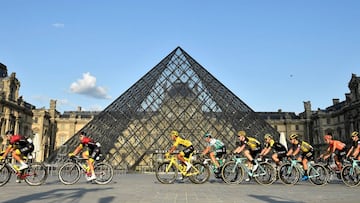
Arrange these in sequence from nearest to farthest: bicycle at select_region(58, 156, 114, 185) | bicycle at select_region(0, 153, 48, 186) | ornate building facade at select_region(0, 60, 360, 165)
A: bicycle at select_region(0, 153, 48, 186)
bicycle at select_region(58, 156, 114, 185)
ornate building facade at select_region(0, 60, 360, 165)

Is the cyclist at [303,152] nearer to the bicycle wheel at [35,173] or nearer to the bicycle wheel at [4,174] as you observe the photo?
the bicycle wheel at [35,173]

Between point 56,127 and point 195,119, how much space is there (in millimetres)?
50526

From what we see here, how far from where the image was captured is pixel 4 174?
8.05 m

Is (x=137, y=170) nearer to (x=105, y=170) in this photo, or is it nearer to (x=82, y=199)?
(x=105, y=170)

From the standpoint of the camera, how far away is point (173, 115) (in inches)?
876

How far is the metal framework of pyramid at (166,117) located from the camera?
803 inches

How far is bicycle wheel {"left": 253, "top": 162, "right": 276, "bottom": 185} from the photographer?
8812 millimetres

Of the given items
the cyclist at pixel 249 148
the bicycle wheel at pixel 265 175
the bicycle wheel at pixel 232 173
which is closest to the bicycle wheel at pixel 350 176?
the bicycle wheel at pixel 265 175

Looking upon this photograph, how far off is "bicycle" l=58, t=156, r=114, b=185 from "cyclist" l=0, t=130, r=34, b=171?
981 mm

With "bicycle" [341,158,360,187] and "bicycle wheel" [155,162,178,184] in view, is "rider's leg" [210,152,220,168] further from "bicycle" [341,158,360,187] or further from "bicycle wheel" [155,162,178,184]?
"bicycle" [341,158,360,187]

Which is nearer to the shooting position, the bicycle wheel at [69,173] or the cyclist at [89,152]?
the cyclist at [89,152]

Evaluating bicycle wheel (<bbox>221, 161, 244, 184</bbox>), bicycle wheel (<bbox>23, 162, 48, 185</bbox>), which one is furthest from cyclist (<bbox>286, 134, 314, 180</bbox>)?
bicycle wheel (<bbox>23, 162, 48, 185</bbox>)

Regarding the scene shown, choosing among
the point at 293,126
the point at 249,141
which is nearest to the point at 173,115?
the point at 249,141

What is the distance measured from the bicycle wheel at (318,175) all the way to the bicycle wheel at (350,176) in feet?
1.46
